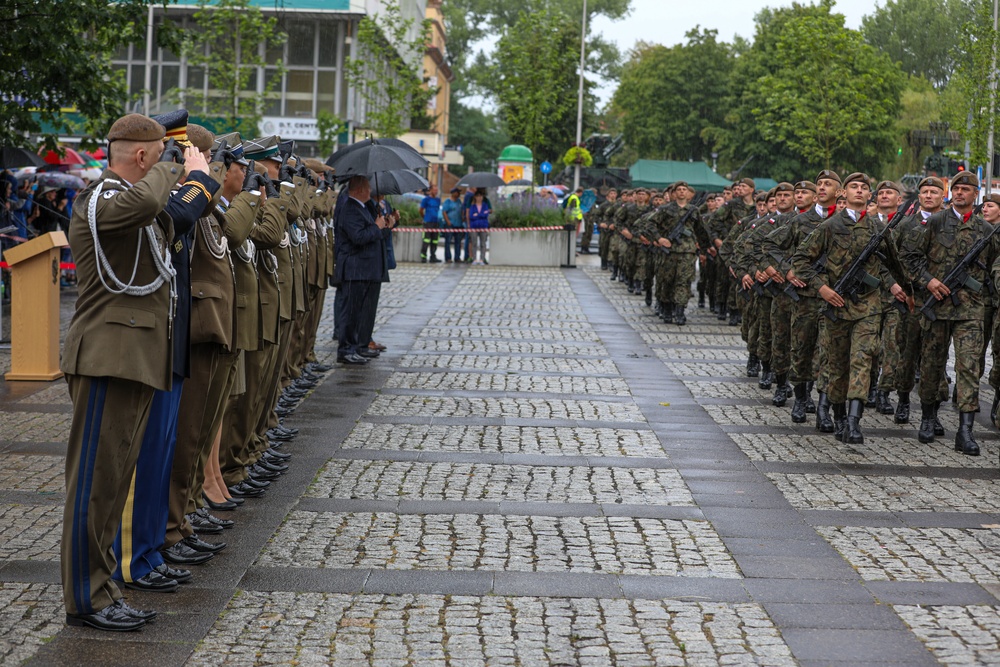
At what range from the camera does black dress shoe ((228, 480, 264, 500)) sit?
7.48 meters

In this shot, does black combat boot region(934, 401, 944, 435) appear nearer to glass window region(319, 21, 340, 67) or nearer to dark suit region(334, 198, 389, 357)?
dark suit region(334, 198, 389, 357)

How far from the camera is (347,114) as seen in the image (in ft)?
161

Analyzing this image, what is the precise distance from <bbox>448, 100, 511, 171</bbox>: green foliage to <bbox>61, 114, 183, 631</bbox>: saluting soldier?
290 ft

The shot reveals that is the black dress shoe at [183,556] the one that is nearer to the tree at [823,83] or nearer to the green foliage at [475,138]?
the tree at [823,83]

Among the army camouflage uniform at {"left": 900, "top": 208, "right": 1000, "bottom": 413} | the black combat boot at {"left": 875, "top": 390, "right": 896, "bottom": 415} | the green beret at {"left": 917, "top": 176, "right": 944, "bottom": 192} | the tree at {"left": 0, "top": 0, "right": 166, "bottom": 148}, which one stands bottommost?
the black combat boot at {"left": 875, "top": 390, "right": 896, "bottom": 415}

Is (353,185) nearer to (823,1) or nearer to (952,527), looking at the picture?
(952,527)

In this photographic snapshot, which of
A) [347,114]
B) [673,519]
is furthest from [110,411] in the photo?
[347,114]

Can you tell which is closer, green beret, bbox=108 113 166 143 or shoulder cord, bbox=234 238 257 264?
green beret, bbox=108 113 166 143

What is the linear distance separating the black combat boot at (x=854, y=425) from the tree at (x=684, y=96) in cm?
5911

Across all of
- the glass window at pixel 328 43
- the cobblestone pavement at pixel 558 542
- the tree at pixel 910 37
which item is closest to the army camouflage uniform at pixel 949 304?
the cobblestone pavement at pixel 558 542

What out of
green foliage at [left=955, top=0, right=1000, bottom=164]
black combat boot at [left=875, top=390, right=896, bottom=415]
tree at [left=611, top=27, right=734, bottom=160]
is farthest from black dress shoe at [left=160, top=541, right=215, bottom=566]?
tree at [left=611, top=27, right=734, bottom=160]

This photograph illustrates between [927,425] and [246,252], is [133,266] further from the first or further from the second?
[927,425]

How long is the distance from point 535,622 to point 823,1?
28.9 meters

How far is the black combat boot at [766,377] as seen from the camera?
12.9 metres
